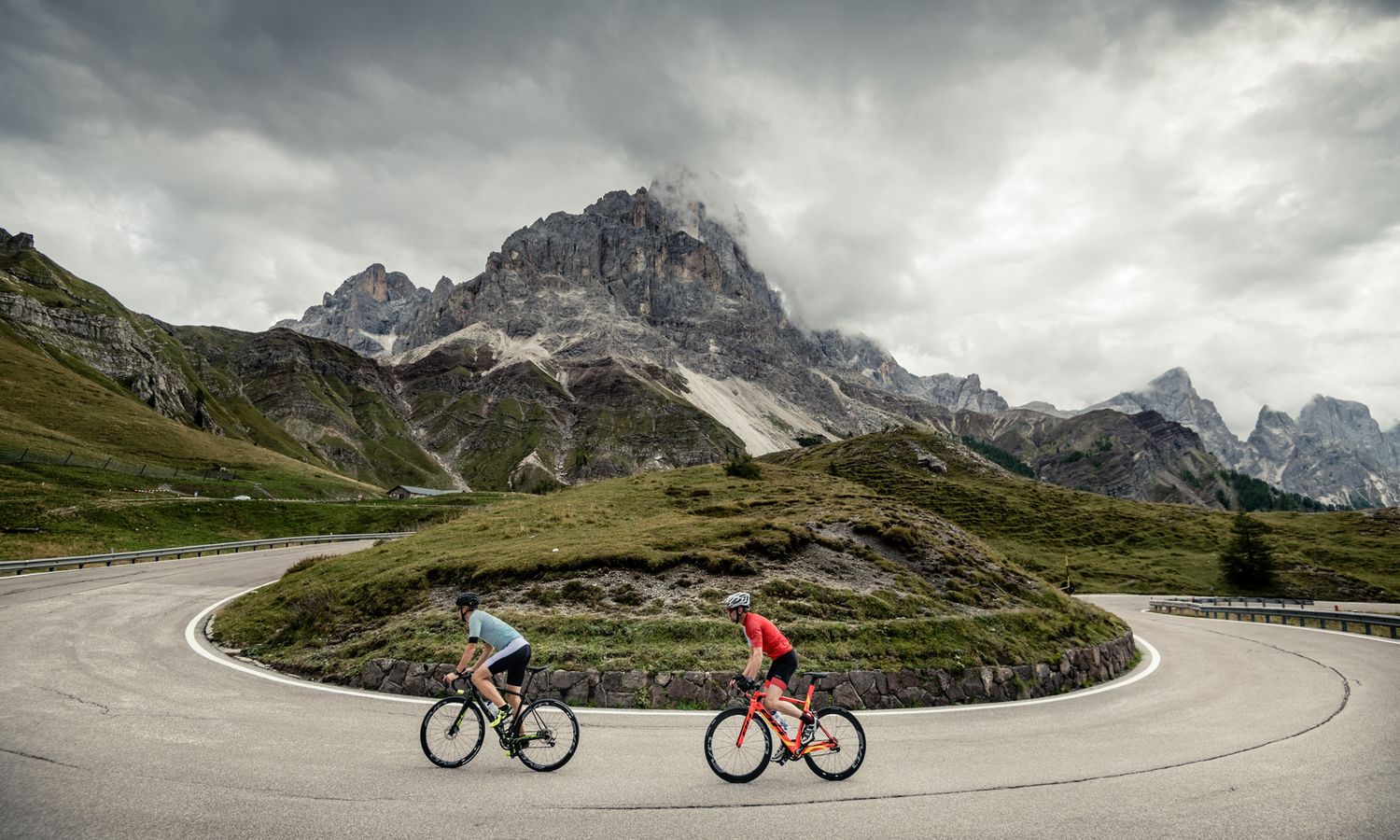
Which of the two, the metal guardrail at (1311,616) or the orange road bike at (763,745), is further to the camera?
the metal guardrail at (1311,616)

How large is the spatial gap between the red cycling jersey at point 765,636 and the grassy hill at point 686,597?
6734 millimetres

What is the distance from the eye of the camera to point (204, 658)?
19469mm

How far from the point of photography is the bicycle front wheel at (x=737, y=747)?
10.9 m

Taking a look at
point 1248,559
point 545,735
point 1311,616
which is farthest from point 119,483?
point 1248,559

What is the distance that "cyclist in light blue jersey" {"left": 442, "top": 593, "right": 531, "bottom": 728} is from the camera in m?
11.2

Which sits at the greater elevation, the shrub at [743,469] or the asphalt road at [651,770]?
the shrub at [743,469]

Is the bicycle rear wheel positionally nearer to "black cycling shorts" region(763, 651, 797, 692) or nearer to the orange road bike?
the orange road bike

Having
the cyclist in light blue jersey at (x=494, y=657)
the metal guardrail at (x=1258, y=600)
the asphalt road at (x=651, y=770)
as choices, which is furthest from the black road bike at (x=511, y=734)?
the metal guardrail at (x=1258, y=600)

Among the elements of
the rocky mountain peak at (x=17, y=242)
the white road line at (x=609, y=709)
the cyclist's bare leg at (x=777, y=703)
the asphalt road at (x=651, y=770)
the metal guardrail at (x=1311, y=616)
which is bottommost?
the metal guardrail at (x=1311, y=616)

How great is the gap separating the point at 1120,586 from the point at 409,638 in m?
88.6

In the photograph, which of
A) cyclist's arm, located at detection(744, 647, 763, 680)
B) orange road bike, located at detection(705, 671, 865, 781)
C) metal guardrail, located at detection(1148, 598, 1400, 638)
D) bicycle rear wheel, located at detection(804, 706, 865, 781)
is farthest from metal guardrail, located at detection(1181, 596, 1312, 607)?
cyclist's arm, located at detection(744, 647, 763, 680)

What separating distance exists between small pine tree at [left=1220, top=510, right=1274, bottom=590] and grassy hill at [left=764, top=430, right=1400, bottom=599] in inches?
66.3

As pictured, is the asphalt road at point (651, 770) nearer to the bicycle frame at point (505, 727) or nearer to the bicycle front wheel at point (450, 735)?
the bicycle front wheel at point (450, 735)

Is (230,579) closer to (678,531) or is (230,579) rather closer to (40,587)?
(40,587)
